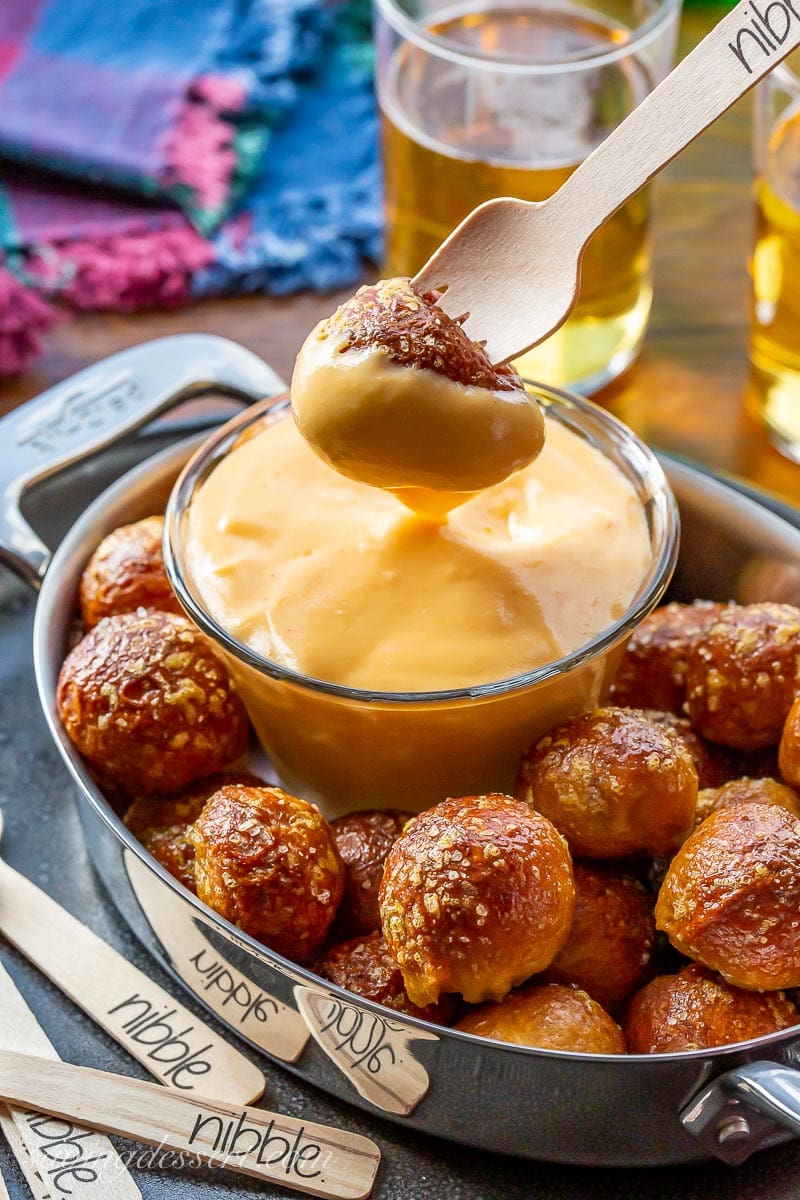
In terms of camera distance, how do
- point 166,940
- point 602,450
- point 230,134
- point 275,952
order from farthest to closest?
1. point 230,134
2. point 602,450
3. point 166,940
4. point 275,952

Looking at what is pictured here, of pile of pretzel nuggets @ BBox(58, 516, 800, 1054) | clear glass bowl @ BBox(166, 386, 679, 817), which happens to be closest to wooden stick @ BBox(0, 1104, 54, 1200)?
pile of pretzel nuggets @ BBox(58, 516, 800, 1054)

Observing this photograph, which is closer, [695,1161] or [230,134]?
[695,1161]

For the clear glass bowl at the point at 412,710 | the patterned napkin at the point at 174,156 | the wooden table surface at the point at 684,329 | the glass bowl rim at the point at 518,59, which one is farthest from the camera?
the patterned napkin at the point at 174,156

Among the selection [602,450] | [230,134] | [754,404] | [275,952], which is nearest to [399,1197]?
[275,952]

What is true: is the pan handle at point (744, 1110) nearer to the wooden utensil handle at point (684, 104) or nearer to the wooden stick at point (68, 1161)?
the wooden stick at point (68, 1161)

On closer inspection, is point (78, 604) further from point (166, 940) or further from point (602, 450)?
point (602, 450)

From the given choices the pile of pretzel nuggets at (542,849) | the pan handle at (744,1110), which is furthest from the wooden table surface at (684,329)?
the pan handle at (744,1110)

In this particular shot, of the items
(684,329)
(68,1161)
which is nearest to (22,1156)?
(68,1161)

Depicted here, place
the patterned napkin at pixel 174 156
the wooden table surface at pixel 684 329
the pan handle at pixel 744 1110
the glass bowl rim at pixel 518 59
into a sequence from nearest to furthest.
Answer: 1. the pan handle at pixel 744 1110
2. the glass bowl rim at pixel 518 59
3. the wooden table surface at pixel 684 329
4. the patterned napkin at pixel 174 156
